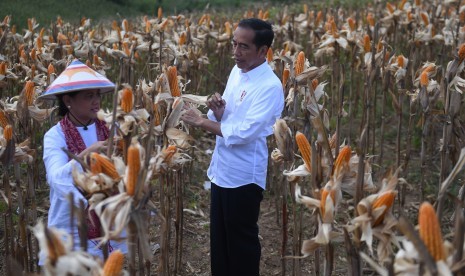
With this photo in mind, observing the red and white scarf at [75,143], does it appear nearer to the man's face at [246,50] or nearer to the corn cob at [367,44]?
the man's face at [246,50]

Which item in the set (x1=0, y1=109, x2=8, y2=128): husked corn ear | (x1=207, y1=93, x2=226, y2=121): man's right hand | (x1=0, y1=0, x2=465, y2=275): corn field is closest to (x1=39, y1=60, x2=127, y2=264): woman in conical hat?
(x1=0, y1=0, x2=465, y2=275): corn field

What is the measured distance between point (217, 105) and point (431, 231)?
186 centimetres

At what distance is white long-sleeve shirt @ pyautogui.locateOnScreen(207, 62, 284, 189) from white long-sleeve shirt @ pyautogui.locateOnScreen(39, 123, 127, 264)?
2.88 feet

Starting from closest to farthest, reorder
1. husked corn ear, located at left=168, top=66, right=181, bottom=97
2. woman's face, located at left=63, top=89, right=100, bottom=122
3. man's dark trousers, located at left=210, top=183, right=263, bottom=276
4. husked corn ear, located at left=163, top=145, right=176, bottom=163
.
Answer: husked corn ear, located at left=163, top=145, right=176, bottom=163 → woman's face, located at left=63, top=89, right=100, bottom=122 → husked corn ear, located at left=168, top=66, right=181, bottom=97 → man's dark trousers, located at left=210, top=183, right=263, bottom=276

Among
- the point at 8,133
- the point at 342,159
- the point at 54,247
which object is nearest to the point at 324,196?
the point at 342,159

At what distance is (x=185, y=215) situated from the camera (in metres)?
4.94

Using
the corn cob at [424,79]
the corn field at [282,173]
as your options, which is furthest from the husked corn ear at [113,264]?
the corn cob at [424,79]

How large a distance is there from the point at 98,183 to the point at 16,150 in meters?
1.09

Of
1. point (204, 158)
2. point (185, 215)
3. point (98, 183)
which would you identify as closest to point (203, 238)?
point (185, 215)

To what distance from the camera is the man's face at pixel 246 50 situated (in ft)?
10.5

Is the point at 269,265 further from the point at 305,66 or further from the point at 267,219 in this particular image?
the point at 305,66

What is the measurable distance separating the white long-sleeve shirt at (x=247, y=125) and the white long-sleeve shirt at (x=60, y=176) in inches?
34.5

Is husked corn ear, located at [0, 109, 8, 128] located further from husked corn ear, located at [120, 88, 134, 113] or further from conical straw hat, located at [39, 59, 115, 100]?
husked corn ear, located at [120, 88, 134, 113]

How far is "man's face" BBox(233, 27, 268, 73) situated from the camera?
10.5ft
